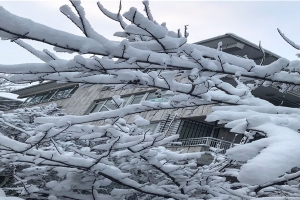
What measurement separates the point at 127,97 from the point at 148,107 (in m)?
15.3

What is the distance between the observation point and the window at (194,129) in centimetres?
1411

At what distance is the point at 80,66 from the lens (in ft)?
5.86

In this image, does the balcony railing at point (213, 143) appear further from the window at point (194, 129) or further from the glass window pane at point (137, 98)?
the glass window pane at point (137, 98)

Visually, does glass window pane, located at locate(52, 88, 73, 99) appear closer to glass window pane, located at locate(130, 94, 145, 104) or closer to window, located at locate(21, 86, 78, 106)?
window, located at locate(21, 86, 78, 106)

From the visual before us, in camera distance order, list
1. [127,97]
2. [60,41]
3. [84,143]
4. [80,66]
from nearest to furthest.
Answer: [60,41] < [80,66] < [84,143] < [127,97]

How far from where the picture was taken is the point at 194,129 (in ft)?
47.0

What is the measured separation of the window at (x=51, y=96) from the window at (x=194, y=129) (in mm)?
11336

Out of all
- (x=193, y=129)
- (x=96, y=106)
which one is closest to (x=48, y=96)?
(x=96, y=106)

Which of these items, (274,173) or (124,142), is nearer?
(274,173)

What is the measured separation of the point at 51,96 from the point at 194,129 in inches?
581

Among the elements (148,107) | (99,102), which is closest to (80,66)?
(148,107)

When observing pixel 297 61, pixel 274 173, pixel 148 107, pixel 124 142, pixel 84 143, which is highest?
pixel 297 61

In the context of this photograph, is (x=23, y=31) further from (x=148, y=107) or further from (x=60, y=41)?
(x=148, y=107)

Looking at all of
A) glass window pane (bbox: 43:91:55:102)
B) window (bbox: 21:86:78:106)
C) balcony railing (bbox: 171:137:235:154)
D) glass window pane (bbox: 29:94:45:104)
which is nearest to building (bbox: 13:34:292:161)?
balcony railing (bbox: 171:137:235:154)
